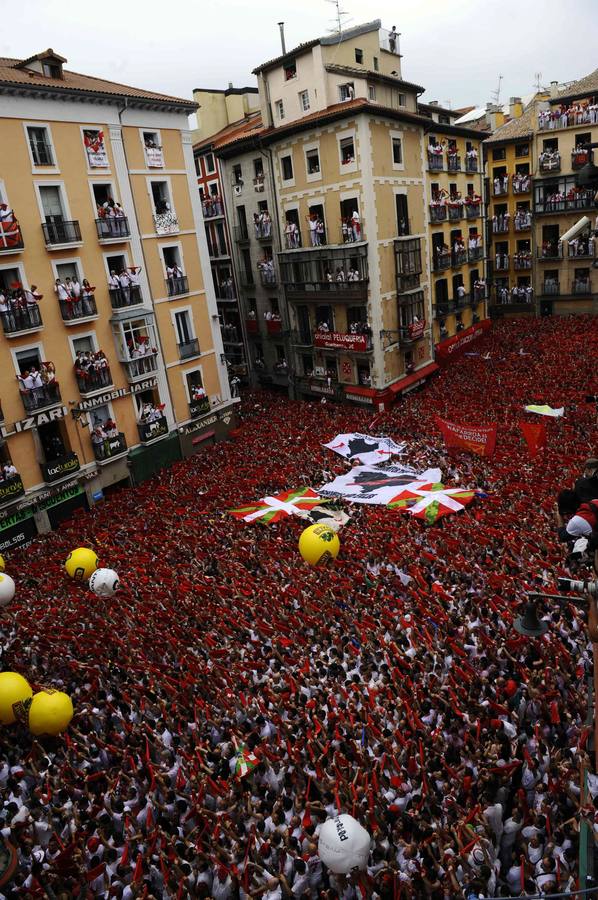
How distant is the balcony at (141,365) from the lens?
25531 millimetres

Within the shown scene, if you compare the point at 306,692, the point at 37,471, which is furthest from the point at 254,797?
the point at 37,471

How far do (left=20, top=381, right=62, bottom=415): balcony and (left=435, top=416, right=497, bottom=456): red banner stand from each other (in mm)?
14567

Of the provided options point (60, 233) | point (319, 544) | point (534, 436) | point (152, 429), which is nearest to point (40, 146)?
point (60, 233)

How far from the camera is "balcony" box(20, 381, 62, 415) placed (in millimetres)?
21906

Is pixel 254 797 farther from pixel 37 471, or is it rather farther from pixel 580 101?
pixel 580 101

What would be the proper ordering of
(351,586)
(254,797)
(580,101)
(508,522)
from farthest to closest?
(580,101) < (508,522) < (351,586) < (254,797)

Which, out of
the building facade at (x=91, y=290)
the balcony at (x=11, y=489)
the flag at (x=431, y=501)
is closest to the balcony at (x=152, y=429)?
the building facade at (x=91, y=290)

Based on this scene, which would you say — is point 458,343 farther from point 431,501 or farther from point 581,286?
point 431,501

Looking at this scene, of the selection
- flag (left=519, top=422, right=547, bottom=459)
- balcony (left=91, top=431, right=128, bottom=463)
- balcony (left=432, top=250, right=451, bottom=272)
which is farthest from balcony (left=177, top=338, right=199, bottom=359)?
balcony (left=432, top=250, right=451, bottom=272)

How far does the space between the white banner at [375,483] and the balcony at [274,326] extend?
16772 millimetres

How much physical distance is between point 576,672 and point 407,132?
1211 inches

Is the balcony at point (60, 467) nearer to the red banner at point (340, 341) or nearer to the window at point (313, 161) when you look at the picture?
the red banner at point (340, 341)

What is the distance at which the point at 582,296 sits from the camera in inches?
1762

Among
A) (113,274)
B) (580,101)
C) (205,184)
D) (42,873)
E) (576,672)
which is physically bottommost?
(42,873)
